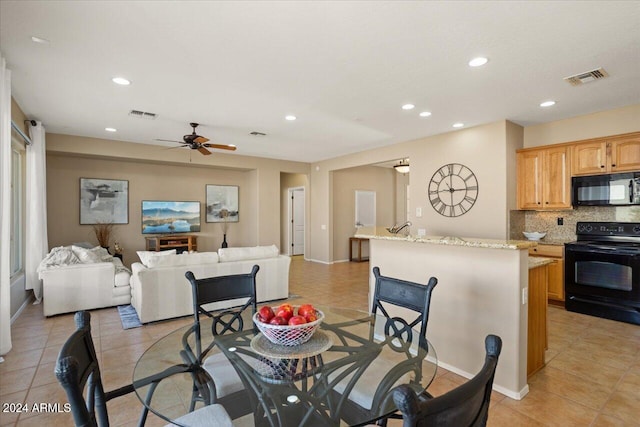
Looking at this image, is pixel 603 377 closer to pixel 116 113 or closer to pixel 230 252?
pixel 230 252

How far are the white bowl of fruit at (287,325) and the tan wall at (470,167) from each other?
13.8 feet

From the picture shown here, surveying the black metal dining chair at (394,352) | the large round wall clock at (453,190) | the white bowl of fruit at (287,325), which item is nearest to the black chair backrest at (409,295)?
the black metal dining chair at (394,352)

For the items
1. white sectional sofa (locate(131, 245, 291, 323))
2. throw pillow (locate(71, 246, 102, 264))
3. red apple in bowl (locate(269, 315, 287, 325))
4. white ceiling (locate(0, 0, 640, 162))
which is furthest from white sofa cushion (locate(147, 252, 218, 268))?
red apple in bowl (locate(269, 315, 287, 325))

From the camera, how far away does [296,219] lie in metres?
9.81

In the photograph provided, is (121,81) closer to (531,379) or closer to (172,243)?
(172,243)

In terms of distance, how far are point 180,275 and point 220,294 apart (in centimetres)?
211

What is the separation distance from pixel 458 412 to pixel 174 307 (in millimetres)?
3974

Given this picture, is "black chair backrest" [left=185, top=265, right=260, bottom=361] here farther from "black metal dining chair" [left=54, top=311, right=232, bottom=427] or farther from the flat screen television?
the flat screen television

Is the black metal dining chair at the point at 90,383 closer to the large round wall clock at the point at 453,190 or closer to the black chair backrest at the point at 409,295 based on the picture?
the black chair backrest at the point at 409,295

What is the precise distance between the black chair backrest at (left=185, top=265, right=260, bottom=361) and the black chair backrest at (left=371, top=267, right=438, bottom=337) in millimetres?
928

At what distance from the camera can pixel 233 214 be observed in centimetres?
846

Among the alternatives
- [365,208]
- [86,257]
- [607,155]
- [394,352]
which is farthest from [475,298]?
[365,208]

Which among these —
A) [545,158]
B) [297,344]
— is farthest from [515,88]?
[297,344]

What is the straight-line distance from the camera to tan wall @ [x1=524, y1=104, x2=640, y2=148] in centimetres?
412
